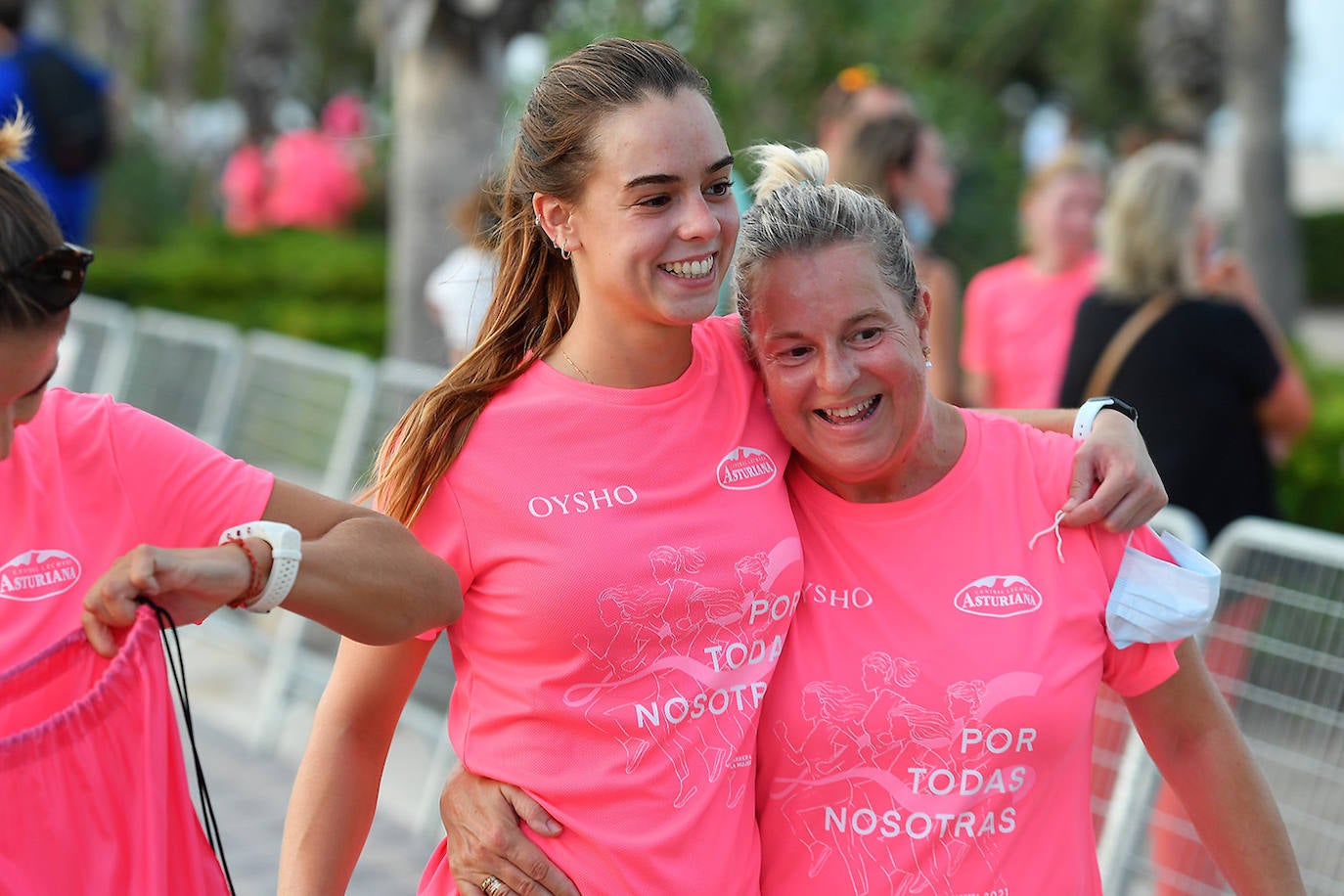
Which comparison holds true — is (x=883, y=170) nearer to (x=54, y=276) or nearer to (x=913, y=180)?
(x=913, y=180)

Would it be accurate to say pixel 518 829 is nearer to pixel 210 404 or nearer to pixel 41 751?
pixel 41 751

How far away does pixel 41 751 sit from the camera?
192 cm

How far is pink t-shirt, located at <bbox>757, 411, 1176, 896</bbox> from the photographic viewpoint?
2.34 meters

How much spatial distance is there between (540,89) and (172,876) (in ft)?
4.53

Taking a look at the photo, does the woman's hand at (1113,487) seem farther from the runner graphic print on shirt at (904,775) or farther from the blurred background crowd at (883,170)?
the blurred background crowd at (883,170)

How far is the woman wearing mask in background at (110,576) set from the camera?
1.94 m

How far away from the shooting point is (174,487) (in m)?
2.29

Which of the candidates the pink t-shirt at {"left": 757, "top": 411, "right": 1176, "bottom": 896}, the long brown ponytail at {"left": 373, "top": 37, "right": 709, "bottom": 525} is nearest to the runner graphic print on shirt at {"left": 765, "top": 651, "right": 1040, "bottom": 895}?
the pink t-shirt at {"left": 757, "top": 411, "right": 1176, "bottom": 896}

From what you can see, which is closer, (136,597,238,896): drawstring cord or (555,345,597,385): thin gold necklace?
(136,597,238,896): drawstring cord

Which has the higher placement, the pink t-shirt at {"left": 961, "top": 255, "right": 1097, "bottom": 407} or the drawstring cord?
the pink t-shirt at {"left": 961, "top": 255, "right": 1097, "bottom": 407}

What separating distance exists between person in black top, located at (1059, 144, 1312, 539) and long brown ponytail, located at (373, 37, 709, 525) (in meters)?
2.56

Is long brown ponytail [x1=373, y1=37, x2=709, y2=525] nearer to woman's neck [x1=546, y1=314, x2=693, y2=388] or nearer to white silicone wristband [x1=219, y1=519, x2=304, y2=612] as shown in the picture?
woman's neck [x1=546, y1=314, x2=693, y2=388]

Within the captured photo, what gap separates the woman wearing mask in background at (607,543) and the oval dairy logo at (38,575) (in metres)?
0.47

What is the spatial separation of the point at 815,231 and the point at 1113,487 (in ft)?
2.09
